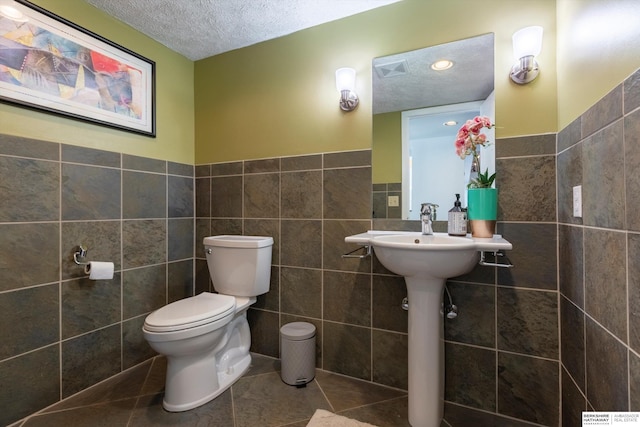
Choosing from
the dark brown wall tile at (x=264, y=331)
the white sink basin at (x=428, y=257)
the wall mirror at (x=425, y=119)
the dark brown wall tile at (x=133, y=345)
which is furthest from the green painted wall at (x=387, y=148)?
the dark brown wall tile at (x=133, y=345)

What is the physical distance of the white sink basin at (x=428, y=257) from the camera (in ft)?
3.44

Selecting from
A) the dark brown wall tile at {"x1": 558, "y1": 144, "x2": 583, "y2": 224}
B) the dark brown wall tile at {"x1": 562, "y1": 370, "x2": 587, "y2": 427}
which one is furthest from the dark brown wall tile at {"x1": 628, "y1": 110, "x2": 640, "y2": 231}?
the dark brown wall tile at {"x1": 562, "y1": 370, "x2": 587, "y2": 427}

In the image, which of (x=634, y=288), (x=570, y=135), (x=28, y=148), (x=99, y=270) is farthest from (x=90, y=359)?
(x=570, y=135)

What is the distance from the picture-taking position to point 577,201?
1067 mm

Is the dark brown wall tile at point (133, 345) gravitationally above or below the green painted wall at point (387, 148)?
below

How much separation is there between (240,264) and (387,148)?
113cm

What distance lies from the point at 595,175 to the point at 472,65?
83 centimetres

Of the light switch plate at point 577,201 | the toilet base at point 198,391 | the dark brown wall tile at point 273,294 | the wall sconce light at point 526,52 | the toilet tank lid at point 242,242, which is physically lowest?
the toilet base at point 198,391

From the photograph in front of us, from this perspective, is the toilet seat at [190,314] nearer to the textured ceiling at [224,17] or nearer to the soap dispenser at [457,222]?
the soap dispenser at [457,222]

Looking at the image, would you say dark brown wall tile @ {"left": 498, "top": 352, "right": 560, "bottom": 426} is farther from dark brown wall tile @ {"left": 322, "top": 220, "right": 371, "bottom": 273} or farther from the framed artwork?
the framed artwork

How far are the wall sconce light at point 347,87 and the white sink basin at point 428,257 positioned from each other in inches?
35.4

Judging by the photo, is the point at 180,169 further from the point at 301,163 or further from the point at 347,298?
the point at 347,298

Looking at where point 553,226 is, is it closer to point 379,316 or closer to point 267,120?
point 379,316

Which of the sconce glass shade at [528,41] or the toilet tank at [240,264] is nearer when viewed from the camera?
the sconce glass shade at [528,41]
